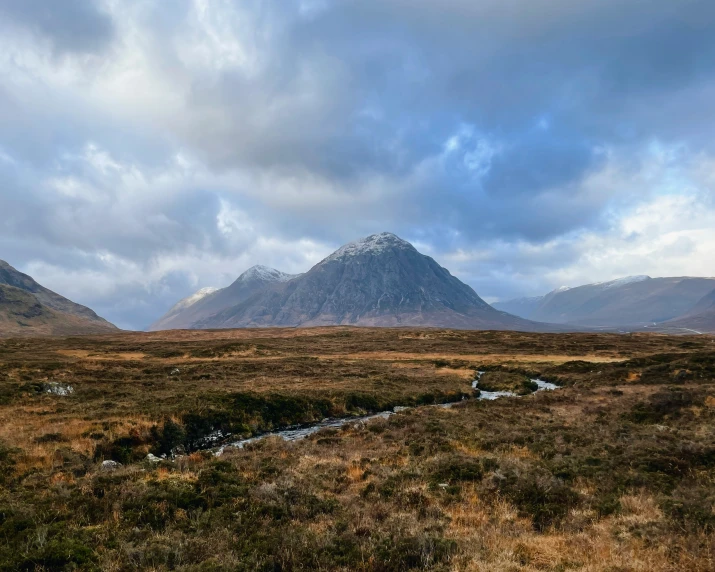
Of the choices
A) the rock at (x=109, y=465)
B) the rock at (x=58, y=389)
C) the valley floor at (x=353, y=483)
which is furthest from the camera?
the rock at (x=58, y=389)

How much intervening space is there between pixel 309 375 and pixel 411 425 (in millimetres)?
25450

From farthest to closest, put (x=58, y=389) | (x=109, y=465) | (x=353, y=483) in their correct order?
(x=58, y=389) < (x=109, y=465) < (x=353, y=483)

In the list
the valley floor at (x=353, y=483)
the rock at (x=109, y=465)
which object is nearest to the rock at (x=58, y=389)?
the valley floor at (x=353, y=483)

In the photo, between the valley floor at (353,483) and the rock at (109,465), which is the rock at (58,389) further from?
the rock at (109,465)

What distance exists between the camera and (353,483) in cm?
1518

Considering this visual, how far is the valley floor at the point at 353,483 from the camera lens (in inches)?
374

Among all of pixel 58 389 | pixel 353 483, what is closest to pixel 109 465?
pixel 353 483

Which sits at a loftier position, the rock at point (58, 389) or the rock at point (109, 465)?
the rock at point (58, 389)

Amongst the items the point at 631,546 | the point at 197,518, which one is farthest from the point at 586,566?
the point at 197,518

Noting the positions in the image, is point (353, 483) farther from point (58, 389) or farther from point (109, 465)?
point (58, 389)

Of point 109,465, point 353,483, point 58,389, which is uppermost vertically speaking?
point 58,389

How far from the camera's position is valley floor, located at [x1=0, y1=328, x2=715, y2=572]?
31.2 feet

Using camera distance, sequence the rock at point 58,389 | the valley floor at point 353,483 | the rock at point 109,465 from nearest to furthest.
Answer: the valley floor at point 353,483 < the rock at point 109,465 < the rock at point 58,389

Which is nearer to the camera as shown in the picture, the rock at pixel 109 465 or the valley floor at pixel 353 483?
the valley floor at pixel 353 483
